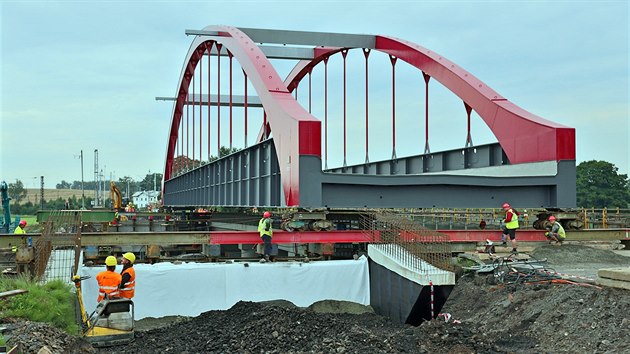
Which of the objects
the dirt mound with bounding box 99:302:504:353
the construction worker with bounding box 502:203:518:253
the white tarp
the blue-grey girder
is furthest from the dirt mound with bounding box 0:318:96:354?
the construction worker with bounding box 502:203:518:253

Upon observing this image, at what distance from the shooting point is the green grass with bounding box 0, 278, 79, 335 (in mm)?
10852

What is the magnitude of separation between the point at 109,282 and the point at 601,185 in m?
67.4

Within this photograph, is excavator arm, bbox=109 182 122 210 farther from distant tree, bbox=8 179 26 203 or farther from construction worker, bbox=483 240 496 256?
distant tree, bbox=8 179 26 203

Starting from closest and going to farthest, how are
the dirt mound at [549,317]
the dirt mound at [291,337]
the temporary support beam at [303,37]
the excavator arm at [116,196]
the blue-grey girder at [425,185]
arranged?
1. the dirt mound at [549,317]
2. the dirt mound at [291,337]
3. the blue-grey girder at [425,185]
4. the temporary support beam at [303,37]
5. the excavator arm at [116,196]

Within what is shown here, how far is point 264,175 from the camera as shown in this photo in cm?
1998

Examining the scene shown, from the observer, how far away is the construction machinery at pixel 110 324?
10.8 m

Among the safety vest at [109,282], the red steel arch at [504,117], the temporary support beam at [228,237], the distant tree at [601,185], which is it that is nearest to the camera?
the safety vest at [109,282]

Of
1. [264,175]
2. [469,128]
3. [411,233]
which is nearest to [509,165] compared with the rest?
[469,128]

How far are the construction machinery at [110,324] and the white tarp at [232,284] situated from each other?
4.05 m

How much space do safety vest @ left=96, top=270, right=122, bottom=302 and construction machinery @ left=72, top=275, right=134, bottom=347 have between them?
0.75ft

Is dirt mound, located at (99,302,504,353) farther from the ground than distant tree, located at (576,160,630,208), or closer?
closer

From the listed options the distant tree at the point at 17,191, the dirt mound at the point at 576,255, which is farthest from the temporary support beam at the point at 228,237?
the distant tree at the point at 17,191

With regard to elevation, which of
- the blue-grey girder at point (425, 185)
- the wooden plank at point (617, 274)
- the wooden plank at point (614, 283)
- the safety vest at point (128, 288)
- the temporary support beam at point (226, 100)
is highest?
the temporary support beam at point (226, 100)

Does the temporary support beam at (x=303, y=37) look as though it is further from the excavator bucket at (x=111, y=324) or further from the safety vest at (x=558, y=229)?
the excavator bucket at (x=111, y=324)
